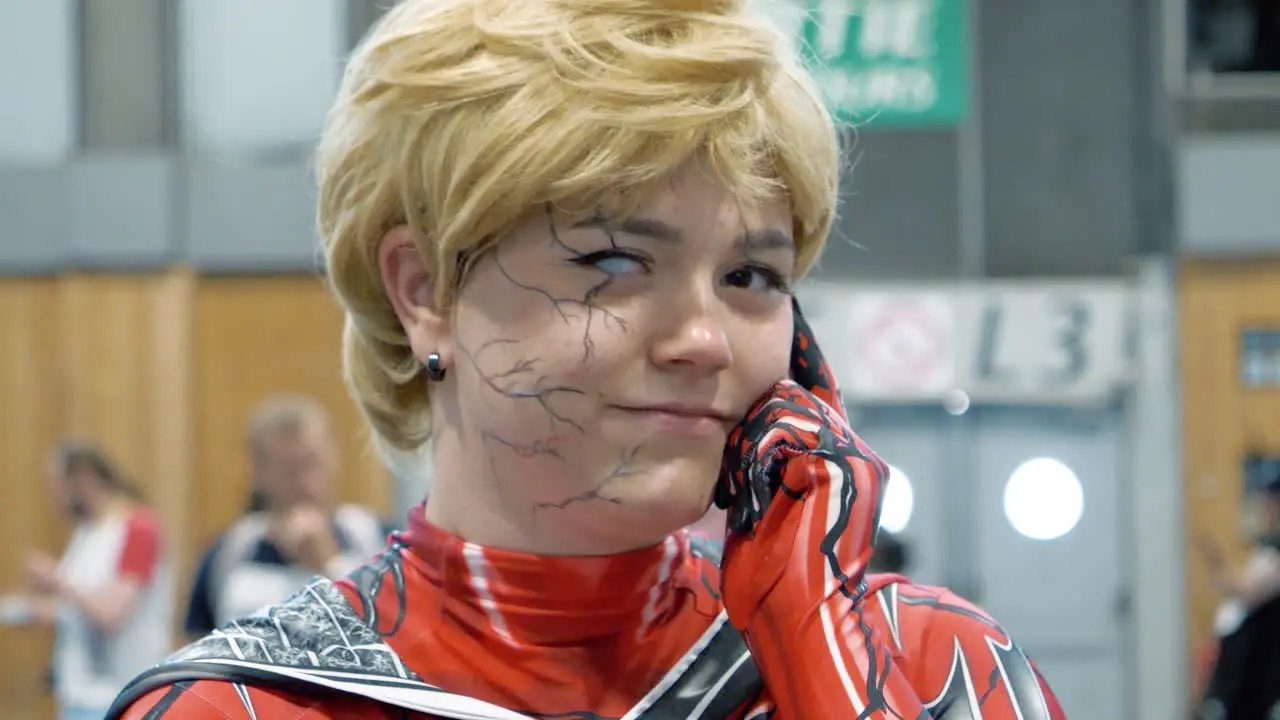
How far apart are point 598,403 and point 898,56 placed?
456cm

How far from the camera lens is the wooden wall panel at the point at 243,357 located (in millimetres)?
6957

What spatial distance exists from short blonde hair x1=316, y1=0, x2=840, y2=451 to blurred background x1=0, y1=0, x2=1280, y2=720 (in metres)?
5.57

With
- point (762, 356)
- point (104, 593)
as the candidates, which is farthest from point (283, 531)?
point (762, 356)

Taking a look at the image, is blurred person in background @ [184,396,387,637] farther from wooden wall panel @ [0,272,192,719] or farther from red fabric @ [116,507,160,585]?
wooden wall panel @ [0,272,192,719]

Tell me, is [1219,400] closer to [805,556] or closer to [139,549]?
[139,549]

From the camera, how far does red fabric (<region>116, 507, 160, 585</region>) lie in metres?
3.75

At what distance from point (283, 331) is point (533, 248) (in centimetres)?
613

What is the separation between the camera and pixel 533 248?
1055 mm

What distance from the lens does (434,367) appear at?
3.70 ft

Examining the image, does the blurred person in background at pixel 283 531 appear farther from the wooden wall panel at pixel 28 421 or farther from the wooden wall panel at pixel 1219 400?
the wooden wall panel at pixel 1219 400

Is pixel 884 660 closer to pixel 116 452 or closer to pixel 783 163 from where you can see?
pixel 783 163

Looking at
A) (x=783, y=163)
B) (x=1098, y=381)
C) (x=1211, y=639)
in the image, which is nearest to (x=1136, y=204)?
(x=1098, y=381)

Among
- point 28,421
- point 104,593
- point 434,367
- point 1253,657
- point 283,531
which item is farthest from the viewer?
point 28,421

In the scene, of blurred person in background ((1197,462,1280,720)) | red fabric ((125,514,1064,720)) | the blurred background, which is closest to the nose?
red fabric ((125,514,1064,720))
